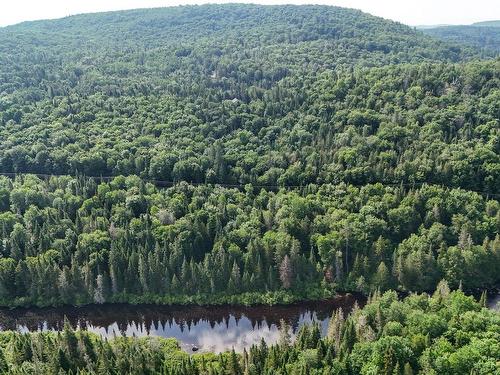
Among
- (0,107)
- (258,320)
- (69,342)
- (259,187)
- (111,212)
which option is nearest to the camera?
(69,342)

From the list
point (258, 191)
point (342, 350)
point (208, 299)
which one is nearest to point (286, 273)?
point (208, 299)

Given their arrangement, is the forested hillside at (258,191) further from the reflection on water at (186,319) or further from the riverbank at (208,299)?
the reflection on water at (186,319)

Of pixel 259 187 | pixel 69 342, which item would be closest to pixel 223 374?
pixel 69 342

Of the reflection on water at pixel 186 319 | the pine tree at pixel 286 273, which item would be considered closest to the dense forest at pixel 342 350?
the reflection on water at pixel 186 319

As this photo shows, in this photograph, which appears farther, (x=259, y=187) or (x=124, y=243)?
(x=259, y=187)

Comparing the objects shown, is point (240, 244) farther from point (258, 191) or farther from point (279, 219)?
point (258, 191)

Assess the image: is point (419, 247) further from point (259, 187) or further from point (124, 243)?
point (124, 243)

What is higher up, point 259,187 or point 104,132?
point 104,132
